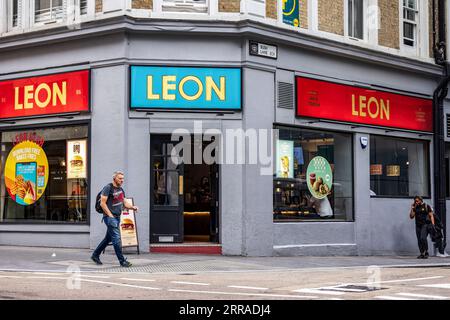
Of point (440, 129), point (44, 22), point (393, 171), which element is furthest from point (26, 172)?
point (440, 129)

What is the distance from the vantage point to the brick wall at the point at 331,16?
772 inches

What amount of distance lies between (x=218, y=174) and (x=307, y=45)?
4174 mm

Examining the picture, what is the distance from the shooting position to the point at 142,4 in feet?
57.3

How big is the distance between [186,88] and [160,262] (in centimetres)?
458

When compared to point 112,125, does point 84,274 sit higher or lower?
lower

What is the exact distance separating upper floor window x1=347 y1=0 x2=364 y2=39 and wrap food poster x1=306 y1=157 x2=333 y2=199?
154 inches

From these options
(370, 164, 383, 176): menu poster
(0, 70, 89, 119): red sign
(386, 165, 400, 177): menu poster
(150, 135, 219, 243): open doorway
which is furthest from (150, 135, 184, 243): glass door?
(386, 165, 400, 177): menu poster

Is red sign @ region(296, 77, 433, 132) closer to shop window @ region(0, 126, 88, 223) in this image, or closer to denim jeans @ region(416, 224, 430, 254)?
denim jeans @ region(416, 224, 430, 254)

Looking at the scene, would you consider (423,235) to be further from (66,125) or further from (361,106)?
(66,125)

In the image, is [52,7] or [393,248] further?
[393,248]

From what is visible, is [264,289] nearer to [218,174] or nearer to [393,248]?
[218,174]

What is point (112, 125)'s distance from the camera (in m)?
17.3

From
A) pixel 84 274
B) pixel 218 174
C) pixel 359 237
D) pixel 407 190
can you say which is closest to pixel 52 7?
pixel 218 174

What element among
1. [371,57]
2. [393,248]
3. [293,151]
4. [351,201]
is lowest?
[393,248]
